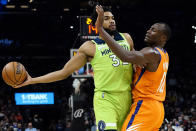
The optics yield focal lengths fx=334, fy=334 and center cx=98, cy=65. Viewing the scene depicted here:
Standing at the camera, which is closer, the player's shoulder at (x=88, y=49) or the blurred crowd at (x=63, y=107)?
the player's shoulder at (x=88, y=49)

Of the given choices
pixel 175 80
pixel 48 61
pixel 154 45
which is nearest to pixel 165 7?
pixel 175 80

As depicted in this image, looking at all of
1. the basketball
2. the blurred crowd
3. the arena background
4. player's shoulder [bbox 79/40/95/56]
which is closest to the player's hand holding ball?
the basketball

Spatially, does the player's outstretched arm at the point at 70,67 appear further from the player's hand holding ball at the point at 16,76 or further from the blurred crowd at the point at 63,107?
the blurred crowd at the point at 63,107

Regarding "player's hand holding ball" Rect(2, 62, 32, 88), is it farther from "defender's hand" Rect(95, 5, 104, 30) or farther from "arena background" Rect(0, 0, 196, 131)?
"arena background" Rect(0, 0, 196, 131)

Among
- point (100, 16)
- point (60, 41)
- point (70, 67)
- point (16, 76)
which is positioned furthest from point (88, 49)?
point (60, 41)

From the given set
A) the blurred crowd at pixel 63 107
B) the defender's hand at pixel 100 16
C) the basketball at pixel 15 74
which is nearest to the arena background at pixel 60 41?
the blurred crowd at pixel 63 107

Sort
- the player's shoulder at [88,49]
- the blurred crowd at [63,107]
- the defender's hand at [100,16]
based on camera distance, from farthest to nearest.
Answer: the blurred crowd at [63,107], the player's shoulder at [88,49], the defender's hand at [100,16]

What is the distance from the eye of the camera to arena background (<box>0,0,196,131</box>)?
1731 centimetres

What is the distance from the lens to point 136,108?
3.63 m

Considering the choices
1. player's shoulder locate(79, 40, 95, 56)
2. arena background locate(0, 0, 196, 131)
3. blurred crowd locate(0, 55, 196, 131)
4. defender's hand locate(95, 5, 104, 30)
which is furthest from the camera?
arena background locate(0, 0, 196, 131)

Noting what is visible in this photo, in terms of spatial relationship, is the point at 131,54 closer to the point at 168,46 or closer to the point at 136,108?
the point at 136,108

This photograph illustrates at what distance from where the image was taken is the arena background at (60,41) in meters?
17.3

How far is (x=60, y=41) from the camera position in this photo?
61.8ft

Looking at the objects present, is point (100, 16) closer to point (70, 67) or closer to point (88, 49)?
point (88, 49)
